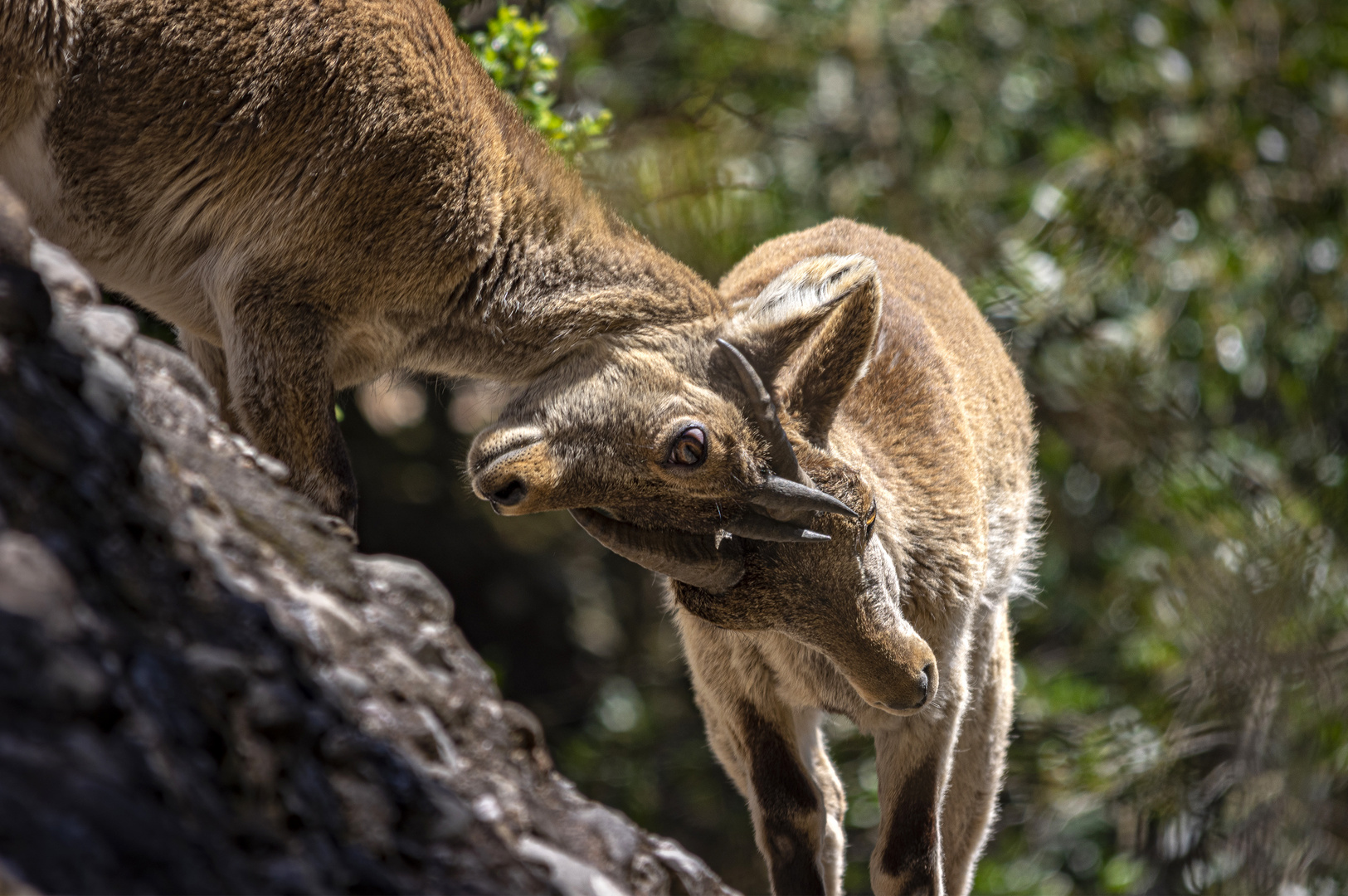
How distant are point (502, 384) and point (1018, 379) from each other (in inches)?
124

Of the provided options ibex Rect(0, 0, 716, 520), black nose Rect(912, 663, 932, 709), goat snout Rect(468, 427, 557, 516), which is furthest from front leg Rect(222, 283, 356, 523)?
black nose Rect(912, 663, 932, 709)

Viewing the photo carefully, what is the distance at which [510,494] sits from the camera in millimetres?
4469

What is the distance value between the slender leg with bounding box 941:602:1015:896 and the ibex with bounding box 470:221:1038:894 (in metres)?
0.01

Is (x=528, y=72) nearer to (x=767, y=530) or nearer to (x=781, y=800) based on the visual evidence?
(x=767, y=530)

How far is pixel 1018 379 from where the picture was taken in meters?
7.13

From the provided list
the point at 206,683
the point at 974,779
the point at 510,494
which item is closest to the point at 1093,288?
the point at 974,779

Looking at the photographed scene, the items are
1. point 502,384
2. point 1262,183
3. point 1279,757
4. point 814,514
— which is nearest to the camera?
point 814,514

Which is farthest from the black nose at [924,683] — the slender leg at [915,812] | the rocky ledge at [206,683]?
the rocky ledge at [206,683]

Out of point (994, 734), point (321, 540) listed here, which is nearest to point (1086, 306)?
point (994, 734)

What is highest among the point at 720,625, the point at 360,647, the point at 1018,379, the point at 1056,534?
the point at 360,647

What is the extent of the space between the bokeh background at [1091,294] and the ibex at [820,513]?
2599mm

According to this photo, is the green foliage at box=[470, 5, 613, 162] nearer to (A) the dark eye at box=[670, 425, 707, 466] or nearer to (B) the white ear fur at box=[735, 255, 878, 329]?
(B) the white ear fur at box=[735, 255, 878, 329]

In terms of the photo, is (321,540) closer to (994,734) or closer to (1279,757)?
(994,734)

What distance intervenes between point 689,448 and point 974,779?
99.9 inches
